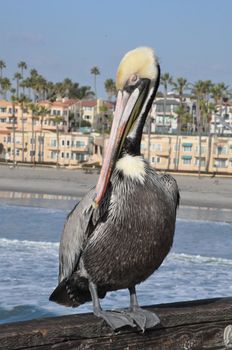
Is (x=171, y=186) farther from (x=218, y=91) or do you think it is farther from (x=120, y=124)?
(x=218, y=91)

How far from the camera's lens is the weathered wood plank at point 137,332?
2.20m

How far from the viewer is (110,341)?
240 cm

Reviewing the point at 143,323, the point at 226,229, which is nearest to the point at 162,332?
the point at 143,323

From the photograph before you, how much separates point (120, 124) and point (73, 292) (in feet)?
2.41

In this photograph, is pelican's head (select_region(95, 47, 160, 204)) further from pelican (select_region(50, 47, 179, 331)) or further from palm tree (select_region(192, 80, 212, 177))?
palm tree (select_region(192, 80, 212, 177))

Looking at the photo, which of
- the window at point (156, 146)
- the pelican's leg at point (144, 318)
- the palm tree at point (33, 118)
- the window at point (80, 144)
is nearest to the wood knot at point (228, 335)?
the pelican's leg at point (144, 318)

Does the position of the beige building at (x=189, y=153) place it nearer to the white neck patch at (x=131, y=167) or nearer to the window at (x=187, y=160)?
the window at (x=187, y=160)

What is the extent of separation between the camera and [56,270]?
9000mm

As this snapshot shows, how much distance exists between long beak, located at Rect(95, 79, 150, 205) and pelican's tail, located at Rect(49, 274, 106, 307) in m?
0.43

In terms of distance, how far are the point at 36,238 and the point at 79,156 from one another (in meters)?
53.6

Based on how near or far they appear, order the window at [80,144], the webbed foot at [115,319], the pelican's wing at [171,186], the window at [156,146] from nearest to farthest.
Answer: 1. the webbed foot at [115,319]
2. the pelican's wing at [171,186]
3. the window at [156,146]
4. the window at [80,144]

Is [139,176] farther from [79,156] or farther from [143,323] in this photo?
[79,156]

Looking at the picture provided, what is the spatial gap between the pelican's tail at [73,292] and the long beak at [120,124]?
1.40 ft

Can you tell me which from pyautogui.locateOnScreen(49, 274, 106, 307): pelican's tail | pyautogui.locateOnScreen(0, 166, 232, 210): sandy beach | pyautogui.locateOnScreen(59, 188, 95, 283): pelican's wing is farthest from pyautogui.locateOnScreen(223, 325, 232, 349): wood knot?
pyautogui.locateOnScreen(0, 166, 232, 210): sandy beach
